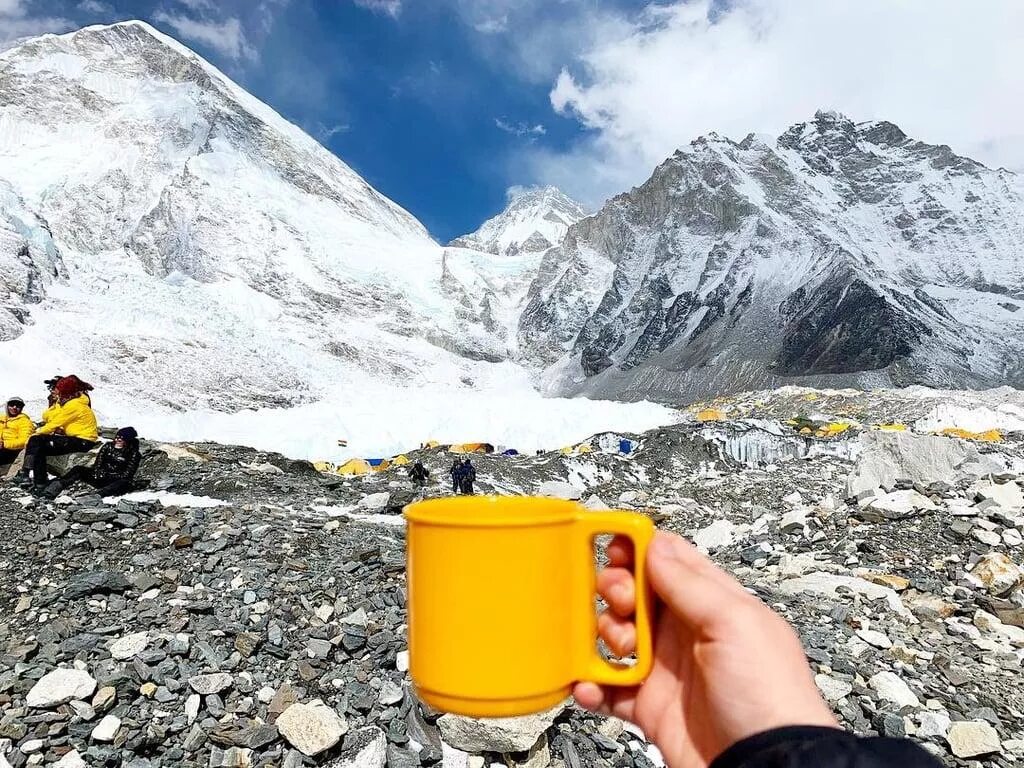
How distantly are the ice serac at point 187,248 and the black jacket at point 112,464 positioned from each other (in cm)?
5099

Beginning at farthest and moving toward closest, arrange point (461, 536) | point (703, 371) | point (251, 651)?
point (703, 371) < point (251, 651) < point (461, 536)

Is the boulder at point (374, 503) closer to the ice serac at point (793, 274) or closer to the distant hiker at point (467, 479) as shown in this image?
the distant hiker at point (467, 479)

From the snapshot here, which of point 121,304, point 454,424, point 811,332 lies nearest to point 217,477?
point 454,424

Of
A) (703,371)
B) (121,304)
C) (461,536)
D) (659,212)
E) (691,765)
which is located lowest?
(691,765)

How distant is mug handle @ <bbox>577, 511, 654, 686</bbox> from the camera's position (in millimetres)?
1299

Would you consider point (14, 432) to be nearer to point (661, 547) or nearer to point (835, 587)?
point (661, 547)

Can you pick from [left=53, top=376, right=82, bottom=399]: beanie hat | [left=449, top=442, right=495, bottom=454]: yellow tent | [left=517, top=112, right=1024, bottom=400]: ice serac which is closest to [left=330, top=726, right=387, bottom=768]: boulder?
[left=53, top=376, right=82, bottom=399]: beanie hat

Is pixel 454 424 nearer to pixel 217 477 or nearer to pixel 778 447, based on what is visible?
pixel 778 447

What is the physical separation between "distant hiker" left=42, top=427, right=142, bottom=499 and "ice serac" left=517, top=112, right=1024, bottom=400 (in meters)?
66.9

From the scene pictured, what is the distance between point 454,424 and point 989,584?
80.4 feet

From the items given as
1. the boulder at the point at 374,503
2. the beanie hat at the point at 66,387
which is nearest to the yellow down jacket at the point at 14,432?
the beanie hat at the point at 66,387

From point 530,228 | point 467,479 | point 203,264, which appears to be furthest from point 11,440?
point 530,228

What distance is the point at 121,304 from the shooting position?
213 ft

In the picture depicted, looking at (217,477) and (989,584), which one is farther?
(217,477)
